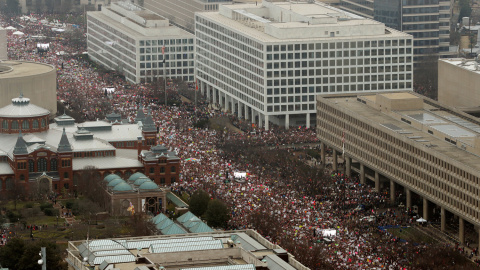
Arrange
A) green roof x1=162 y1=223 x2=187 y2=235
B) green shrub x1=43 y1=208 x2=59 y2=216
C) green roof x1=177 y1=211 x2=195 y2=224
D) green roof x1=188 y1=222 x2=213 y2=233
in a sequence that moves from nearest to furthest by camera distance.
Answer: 1. green roof x1=162 y1=223 x2=187 y2=235
2. green roof x1=188 y1=222 x2=213 y2=233
3. green roof x1=177 y1=211 x2=195 y2=224
4. green shrub x1=43 y1=208 x2=59 y2=216

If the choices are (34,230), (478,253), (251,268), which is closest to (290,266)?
(251,268)

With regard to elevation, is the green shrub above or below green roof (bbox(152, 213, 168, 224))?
below

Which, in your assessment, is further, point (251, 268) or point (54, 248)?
point (54, 248)

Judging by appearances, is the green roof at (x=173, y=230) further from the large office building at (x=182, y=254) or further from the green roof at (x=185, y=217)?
the large office building at (x=182, y=254)

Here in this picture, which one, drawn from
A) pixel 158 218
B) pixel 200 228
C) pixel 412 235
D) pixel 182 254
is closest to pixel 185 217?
pixel 158 218

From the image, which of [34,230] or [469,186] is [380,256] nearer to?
[469,186]

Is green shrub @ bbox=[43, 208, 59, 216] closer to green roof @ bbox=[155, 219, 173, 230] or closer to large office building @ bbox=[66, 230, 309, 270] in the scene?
green roof @ bbox=[155, 219, 173, 230]

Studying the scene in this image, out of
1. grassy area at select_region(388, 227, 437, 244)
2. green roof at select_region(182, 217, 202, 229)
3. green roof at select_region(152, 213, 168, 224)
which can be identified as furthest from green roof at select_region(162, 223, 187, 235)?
grassy area at select_region(388, 227, 437, 244)
